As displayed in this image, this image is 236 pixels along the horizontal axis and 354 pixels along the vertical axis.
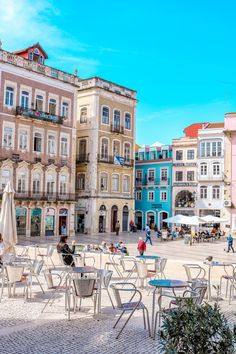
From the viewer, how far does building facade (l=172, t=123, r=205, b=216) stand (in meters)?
46.7

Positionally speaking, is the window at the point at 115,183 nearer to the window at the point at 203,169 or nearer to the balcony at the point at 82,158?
the balcony at the point at 82,158

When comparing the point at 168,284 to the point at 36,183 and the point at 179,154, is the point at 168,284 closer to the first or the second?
the point at 36,183

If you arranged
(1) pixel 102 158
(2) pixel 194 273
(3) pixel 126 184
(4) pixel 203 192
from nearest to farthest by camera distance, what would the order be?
(2) pixel 194 273, (1) pixel 102 158, (3) pixel 126 184, (4) pixel 203 192

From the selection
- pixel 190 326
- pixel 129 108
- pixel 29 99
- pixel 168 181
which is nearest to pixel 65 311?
pixel 190 326

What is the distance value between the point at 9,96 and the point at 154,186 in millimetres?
22422

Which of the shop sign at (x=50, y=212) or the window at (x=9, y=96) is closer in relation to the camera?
the window at (x=9, y=96)

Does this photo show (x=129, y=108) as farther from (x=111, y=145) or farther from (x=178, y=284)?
(x=178, y=284)

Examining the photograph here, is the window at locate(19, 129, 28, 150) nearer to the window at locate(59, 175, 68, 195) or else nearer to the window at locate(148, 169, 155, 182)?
the window at locate(59, 175, 68, 195)

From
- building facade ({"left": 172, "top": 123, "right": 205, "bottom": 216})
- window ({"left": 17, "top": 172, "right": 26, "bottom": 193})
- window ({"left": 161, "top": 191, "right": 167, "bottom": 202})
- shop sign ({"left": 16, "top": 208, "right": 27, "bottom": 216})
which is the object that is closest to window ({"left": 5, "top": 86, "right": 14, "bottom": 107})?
window ({"left": 17, "top": 172, "right": 26, "bottom": 193})

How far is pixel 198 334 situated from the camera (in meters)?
3.79

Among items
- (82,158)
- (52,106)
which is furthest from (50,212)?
(52,106)

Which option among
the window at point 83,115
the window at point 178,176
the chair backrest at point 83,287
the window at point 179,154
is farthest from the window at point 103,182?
the chair backrest at point 83,287

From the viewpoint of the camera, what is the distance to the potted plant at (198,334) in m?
3.75

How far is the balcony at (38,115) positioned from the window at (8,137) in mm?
1421
